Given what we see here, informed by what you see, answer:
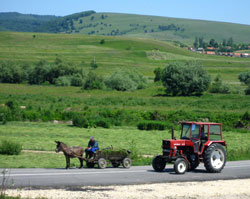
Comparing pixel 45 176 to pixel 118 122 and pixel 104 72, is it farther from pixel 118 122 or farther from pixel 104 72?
pixel 104 72

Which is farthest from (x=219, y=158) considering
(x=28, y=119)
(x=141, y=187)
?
(x=28, y=119)

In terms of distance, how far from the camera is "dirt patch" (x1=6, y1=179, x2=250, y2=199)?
597 inches

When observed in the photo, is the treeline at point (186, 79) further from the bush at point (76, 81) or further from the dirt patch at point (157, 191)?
the dirt patch at point (157, 191)

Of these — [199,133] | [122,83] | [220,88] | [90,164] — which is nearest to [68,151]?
[90,164]

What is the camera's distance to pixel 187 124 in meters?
20.5

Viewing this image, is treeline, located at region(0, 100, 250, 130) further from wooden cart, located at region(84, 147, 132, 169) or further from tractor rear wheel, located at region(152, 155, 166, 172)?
tractor rear wheel, located at region(152, 155, 166, 172)

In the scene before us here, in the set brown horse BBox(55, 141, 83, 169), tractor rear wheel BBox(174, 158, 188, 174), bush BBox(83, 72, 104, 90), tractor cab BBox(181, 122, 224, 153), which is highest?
bush BBox(83, 72, 104, 90)

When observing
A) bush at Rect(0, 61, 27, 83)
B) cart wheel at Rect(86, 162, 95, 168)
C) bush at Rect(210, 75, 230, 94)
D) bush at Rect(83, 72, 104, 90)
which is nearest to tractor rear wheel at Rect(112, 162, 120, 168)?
cart wheel at Rect(86, 162, 95, 168)

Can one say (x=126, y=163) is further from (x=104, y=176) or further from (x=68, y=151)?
(x=104, y=176)

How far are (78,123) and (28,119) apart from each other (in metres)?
6.69

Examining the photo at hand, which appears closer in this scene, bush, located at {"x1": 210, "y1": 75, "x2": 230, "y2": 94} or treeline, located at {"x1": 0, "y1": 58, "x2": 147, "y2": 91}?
bush, located at {"x1": 210, "y1": 75, "x2": 230, "y2": 94}

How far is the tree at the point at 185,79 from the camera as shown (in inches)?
3374

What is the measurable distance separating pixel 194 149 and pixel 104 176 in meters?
4.10

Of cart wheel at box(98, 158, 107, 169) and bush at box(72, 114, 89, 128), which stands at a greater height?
cart wheel at box(98, 158, 107, 169)
